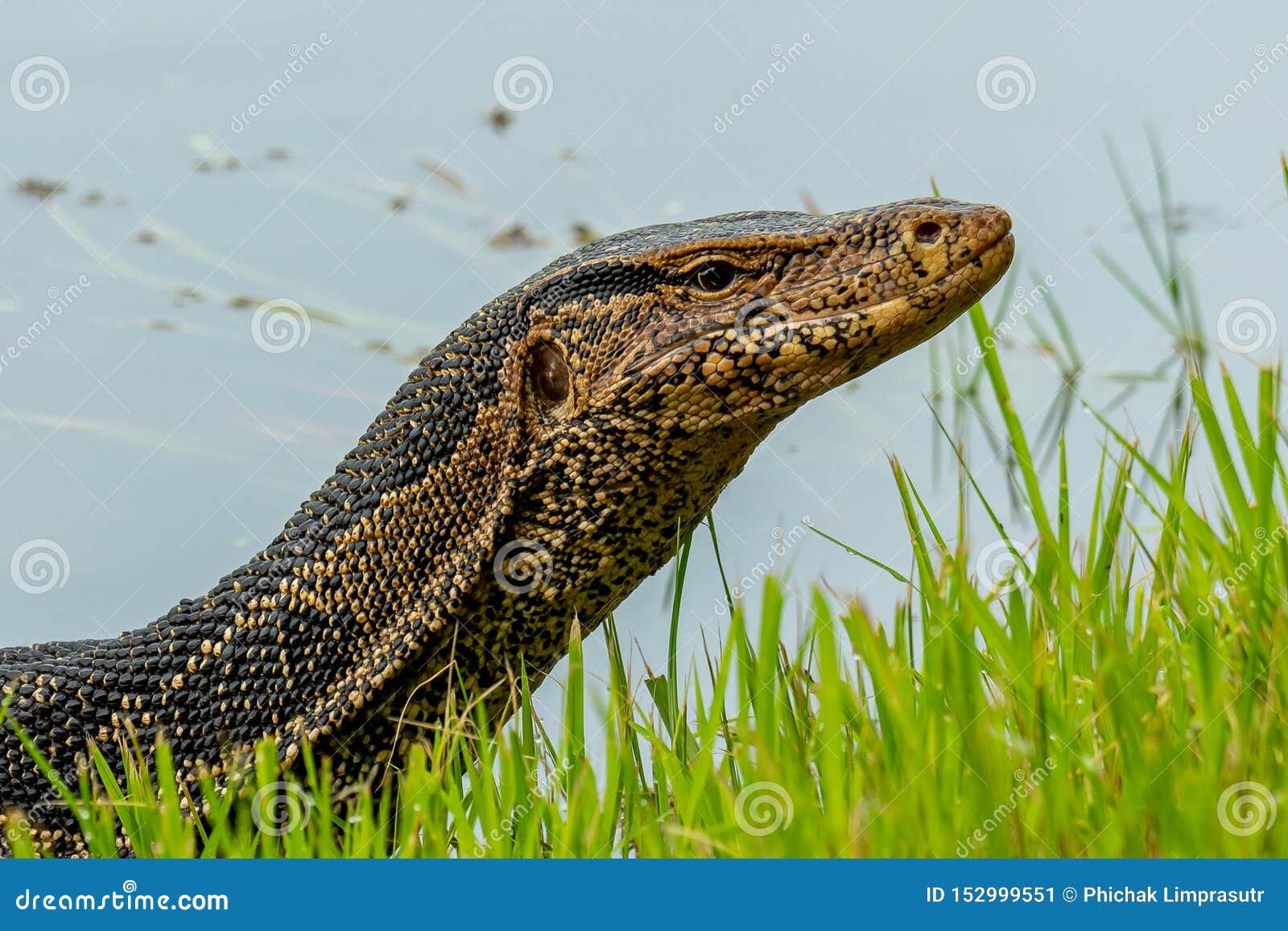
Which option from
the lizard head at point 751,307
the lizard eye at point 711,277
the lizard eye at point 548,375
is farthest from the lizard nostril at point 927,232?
the lizard eye at point 548,375

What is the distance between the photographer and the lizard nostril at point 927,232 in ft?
12.2

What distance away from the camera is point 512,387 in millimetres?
4031

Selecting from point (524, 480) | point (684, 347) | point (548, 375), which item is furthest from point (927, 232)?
point (524, 480)

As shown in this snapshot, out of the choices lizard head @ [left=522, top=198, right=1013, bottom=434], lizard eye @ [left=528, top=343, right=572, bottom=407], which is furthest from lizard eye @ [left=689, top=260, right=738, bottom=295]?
lizard eye @ [left=528, top=343, right=572, bottom=407]

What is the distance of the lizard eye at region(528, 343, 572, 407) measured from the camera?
4.04m

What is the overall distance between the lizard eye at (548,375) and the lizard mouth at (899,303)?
315 mm

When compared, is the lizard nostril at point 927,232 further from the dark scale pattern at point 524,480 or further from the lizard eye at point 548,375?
the lizard eye at point 548,375

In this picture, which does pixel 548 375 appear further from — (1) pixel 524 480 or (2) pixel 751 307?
(2) pixel 751 307

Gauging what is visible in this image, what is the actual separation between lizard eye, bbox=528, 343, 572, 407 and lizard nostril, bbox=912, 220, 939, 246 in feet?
3.33

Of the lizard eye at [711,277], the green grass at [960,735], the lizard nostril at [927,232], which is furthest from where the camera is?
the lizard eye at [711,277]

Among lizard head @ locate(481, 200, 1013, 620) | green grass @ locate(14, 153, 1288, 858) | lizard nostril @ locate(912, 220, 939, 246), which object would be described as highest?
lizard nostril @ locate(912, 220, 939, 246)

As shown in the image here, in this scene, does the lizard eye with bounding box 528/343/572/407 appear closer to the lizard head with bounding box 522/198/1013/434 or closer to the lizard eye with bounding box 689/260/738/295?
the lizard head with bounding box 522/198/1013/434

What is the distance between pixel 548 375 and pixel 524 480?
312 millimetres

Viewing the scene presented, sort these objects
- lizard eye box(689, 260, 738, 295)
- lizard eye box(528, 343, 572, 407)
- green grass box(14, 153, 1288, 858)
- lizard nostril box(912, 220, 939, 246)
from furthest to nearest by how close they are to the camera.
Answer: lizard eye box(528, 343, 572, 407) → lizard eye box(689, 260, 738, 295) → lizard nostril box(912, 220, 939, 246) → green grass box(14, 153, 1288, 858)
